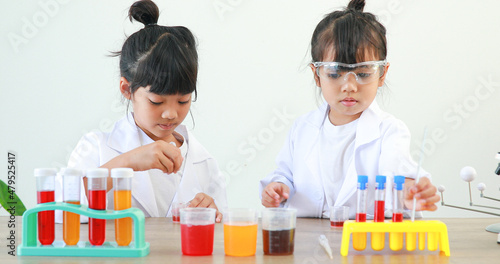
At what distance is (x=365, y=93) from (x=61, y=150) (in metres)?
2.13

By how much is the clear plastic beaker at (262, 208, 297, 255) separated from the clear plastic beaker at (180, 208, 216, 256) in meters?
0.13

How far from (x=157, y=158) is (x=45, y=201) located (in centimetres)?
43

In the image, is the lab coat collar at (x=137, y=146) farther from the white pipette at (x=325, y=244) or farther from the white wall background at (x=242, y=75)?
the white wall background at (x=242, y=75)

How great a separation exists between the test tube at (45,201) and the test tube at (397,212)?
816 mm

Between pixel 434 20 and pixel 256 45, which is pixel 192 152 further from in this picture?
pixel 434 20

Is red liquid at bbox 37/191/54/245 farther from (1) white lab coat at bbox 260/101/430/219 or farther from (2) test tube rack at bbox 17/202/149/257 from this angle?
(1) white lab coat at bbox 260/101/430/219

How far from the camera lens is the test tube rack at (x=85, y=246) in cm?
125

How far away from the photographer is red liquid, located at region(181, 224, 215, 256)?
4.15ft

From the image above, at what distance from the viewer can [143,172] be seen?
1983 mm

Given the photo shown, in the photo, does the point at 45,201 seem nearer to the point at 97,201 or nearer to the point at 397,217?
the point at 97,201

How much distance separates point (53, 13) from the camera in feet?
10.8

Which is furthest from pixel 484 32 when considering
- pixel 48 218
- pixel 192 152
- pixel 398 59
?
pixel 48 218

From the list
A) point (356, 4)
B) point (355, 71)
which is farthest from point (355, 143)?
point (356, 4)

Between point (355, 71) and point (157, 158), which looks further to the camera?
point (355, 71)
